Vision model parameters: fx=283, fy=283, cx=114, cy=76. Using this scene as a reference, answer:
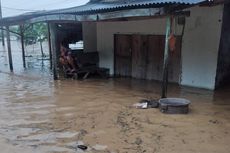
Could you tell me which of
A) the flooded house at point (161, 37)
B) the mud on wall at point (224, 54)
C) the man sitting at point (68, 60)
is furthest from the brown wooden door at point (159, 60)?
the man sitting at point (68, 60)

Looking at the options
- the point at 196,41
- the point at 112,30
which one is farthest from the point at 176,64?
the point at 112,30

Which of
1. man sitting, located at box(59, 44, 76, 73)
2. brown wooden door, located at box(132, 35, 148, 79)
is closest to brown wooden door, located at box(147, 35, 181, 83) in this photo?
brown wooden door, located at box(132, 35, 148, 79)

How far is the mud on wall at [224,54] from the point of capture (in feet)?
28.1

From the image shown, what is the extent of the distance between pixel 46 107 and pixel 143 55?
497cm

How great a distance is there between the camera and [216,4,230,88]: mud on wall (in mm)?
8562

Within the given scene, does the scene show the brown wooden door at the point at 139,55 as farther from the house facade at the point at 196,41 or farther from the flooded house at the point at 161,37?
the house facade at the point at 196,41

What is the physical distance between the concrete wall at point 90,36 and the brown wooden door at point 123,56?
2.18 m

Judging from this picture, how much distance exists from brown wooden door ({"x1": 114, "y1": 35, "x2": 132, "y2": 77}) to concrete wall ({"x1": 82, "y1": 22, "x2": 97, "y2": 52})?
218 centimetres

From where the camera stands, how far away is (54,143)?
4.98 meters

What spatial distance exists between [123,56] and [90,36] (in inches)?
111

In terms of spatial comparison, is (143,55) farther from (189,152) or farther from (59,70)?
(189,152)

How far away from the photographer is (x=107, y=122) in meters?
5.97

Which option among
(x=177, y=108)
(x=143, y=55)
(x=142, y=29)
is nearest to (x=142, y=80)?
(x=143, y=55)

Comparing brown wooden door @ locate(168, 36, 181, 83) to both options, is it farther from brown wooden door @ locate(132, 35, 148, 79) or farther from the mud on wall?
the mud on wall
